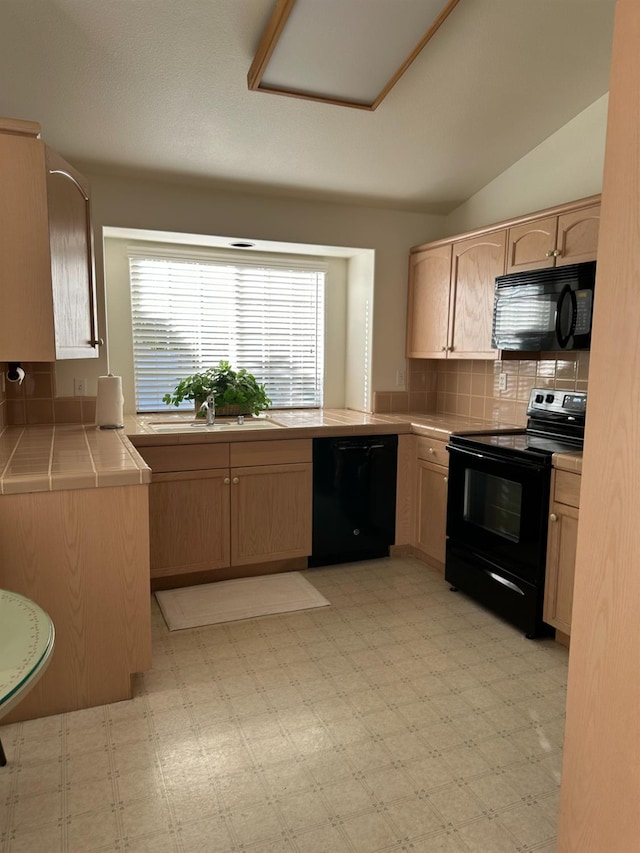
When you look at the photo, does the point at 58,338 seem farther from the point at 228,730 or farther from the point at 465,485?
the point at 465,485

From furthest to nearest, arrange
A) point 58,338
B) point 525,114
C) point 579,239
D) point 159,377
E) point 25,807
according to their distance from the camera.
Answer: point 159,377
point 525,114
point 579,239
point 58,338
point 25,807

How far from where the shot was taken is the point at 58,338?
7.36 feet

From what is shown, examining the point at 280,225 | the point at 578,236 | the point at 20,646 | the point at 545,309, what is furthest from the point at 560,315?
the point at 20,646

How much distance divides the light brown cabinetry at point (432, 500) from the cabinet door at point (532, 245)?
109cm

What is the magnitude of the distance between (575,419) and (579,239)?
885 millimetres

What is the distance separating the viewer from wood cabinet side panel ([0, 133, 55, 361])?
2.02 meters

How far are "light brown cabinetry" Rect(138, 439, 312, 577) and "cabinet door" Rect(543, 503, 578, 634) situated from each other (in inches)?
55.6

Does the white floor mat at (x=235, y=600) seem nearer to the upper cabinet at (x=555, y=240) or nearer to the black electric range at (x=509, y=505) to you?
the black electric range at (x=509, y=505)

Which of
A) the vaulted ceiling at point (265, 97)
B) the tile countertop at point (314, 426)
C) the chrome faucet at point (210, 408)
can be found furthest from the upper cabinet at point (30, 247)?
the chrome faucet at point (210, 408)

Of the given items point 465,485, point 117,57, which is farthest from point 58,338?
point 465,485

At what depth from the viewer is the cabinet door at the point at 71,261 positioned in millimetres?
2209

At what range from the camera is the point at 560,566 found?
103 inches

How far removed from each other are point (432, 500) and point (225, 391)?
148 cm

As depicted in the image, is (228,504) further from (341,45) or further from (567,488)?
(341,45)
